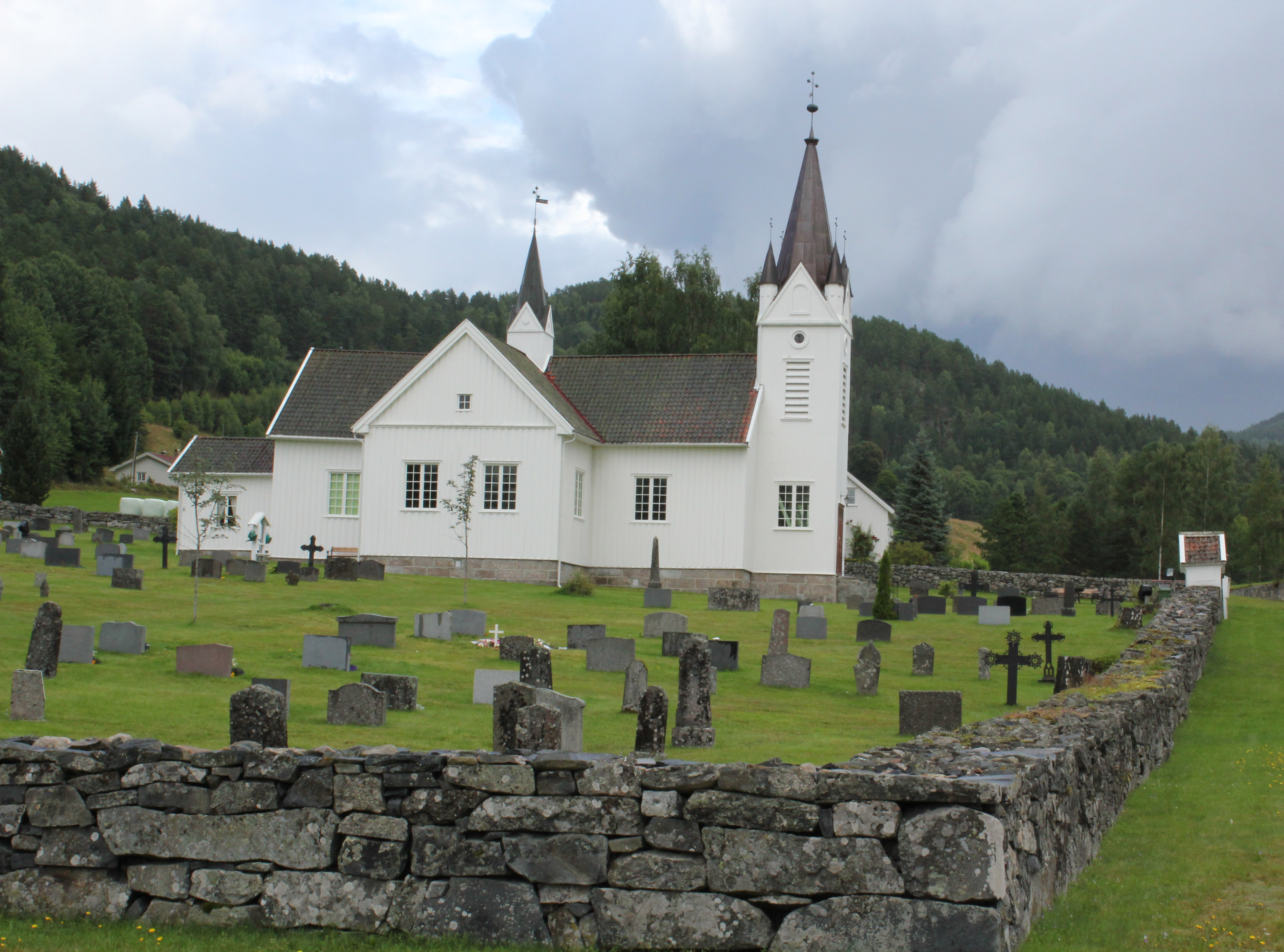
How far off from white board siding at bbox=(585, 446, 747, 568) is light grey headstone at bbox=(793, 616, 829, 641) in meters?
11.3

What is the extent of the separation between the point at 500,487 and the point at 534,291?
1253 centimetres

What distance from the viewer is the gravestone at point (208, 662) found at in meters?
17.2

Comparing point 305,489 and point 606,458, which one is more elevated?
point 606,458

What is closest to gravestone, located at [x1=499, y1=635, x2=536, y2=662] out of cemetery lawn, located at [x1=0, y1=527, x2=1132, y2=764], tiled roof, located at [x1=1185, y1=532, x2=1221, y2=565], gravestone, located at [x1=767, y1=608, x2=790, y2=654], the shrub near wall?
cemetery lawn, located at [x1=0, y1=527, x2=1132, y2=764]

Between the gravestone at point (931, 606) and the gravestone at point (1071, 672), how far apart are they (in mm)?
15511

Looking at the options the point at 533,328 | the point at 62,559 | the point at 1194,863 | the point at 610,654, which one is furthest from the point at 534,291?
the point at 1194,863

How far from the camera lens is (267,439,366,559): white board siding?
40469 mm

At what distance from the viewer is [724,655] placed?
20766 millimetres

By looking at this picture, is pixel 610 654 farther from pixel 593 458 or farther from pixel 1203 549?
pixel 1203 549

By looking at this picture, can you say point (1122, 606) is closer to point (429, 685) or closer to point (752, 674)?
point (752, 674)

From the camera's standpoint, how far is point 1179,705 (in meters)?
16.9

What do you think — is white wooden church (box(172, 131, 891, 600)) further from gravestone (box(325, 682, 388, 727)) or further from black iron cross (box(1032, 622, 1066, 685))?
gravestone (box(325, 682, 388, 727))

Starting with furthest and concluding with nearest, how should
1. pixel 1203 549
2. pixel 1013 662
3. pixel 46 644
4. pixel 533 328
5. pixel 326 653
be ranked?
pixel 533 328
pixel 1203 549
pixel 326 653
pixel 1013 662
pixel 46 644

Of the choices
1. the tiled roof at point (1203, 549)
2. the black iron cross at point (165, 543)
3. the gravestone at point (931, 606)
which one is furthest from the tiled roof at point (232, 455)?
the tiled roof at point (1203, 549)
